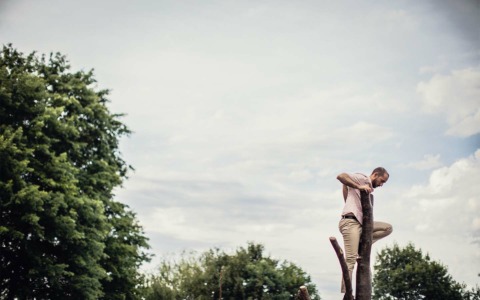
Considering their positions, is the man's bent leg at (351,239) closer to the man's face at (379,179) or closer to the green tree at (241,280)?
the man's face at (379,179)

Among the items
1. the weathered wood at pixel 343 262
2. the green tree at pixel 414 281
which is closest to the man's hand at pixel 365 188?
the weathered wood at pixel 343 262

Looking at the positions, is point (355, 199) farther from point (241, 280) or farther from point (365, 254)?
point (241, 280)

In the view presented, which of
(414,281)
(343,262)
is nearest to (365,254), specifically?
(343,262)

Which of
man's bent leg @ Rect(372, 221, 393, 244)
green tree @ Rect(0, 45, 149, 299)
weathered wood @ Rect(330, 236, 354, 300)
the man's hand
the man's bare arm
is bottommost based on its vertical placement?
weathered wood @ Rect(330, 236, 354, 300)

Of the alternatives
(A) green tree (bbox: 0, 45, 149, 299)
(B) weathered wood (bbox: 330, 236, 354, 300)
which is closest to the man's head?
(B) weathered wood (bbox: 330, 236, 354, 300)

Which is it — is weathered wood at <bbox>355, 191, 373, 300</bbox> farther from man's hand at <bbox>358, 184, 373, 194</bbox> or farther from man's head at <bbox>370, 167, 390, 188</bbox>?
man's head at <bbox>370, 167, 390, 188</bbox>

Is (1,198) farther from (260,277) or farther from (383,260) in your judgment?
(383,260)

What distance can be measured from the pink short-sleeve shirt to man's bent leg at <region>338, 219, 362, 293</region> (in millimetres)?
88

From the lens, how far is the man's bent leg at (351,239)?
16.9ft

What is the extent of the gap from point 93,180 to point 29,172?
396 centimetres

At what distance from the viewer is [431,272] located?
59.4 meters

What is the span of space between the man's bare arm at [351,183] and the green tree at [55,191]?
19876mm

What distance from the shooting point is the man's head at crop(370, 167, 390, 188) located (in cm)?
537

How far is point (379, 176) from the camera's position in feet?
17.6
